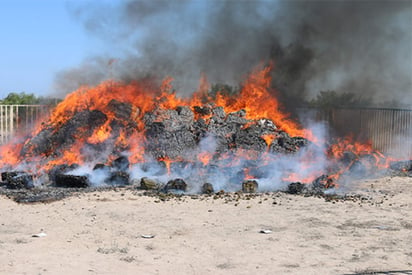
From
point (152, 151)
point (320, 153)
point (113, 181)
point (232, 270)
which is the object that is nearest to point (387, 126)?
point (320, 153)

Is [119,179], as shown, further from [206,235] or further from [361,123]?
[361,123]

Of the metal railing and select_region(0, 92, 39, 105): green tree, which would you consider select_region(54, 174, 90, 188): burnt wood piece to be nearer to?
the metal railing

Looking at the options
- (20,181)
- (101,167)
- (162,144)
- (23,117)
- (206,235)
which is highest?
(23,117)

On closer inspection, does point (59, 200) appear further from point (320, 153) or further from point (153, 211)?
point (320, 153)

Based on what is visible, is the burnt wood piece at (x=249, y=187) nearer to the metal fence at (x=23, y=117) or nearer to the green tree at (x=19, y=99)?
the metal fence at (x=23, y=117)

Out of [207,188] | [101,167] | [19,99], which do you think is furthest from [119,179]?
[19,99]

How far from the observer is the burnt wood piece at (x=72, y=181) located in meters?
13.8

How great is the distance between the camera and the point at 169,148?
16.6 m

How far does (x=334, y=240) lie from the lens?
845 centimetres

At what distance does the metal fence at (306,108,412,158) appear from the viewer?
22.6 meters

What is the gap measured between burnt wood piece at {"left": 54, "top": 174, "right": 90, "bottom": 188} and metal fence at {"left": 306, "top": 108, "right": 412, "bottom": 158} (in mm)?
13897

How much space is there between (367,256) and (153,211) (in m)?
5.08

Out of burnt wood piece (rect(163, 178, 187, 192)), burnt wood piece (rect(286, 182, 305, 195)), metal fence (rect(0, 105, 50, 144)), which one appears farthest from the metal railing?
burnt wood piece (rect(163, 178, 187, 192))

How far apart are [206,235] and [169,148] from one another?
314 inches
